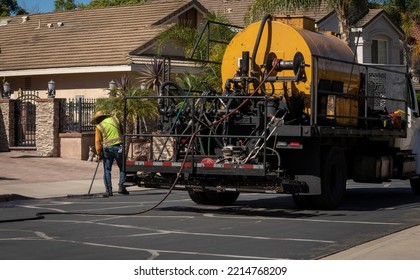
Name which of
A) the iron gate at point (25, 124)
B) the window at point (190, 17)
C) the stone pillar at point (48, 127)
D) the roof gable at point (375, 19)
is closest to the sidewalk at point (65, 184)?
the stone pillar at point (48, 127)

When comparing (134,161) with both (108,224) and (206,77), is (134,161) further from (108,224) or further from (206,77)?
(206,77)

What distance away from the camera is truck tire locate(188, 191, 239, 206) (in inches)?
695

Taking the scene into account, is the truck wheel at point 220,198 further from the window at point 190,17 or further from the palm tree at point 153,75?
the window at point 190,17

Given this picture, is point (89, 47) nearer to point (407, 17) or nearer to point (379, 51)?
point (379, 51)

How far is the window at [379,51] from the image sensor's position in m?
48.1

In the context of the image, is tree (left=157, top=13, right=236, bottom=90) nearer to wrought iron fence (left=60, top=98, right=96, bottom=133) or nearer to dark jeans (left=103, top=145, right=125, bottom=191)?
wrought iron fence (left=60, top=98, right=96, bottom=133)

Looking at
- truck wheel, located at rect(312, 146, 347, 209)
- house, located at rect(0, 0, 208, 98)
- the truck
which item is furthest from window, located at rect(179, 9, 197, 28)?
truck wheel, located at rect(312, 146, 347, 209)

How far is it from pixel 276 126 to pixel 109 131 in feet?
19.2

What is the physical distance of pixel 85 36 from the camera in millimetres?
40594

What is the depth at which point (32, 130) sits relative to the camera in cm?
3203

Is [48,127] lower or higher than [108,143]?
higher

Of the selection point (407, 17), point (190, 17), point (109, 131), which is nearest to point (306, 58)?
point (109, 131)

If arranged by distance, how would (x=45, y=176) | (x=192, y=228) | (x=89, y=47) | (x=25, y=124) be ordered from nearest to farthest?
(x=192, y=228), (x=45, y=176), (x=25, y=124), (x=89, y=47)

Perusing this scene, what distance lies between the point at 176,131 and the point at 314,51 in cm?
304
